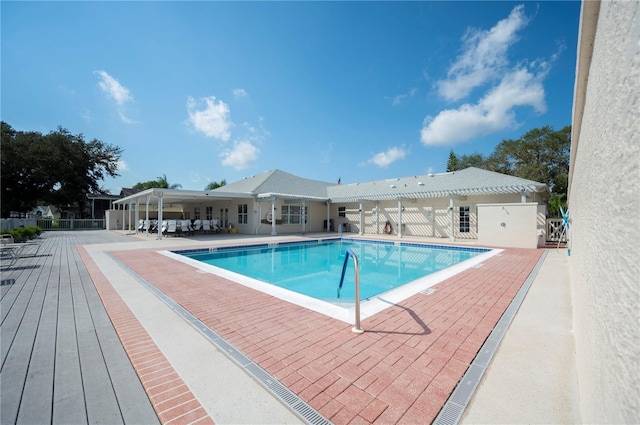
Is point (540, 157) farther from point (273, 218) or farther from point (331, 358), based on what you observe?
point (331, 358)

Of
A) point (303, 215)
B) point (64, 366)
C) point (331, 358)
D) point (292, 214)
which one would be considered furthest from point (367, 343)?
point (292, 214)

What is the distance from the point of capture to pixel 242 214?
20844 mm

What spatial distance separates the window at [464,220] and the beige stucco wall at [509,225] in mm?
3420

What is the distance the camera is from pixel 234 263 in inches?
412

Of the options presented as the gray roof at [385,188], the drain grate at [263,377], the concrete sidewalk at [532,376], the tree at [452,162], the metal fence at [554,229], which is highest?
the tree at [452,162]

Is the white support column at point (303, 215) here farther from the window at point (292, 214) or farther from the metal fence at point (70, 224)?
the metal fence at point (70, 224)

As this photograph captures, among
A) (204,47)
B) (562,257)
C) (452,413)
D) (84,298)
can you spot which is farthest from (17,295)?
(562,257)

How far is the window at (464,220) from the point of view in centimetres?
1652

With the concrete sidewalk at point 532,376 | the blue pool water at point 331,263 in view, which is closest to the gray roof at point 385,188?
the blue pool water at point 331,263

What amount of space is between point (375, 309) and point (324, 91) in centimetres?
1746

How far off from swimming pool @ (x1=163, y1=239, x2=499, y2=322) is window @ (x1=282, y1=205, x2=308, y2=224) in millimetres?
5819

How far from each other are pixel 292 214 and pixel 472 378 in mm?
19298

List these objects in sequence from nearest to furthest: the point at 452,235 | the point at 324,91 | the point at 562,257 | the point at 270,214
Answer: the point at 562,257 < the point at 452,235 < the point at 324,91 < the point at 270,214

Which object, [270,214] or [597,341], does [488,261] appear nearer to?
[597,341]
